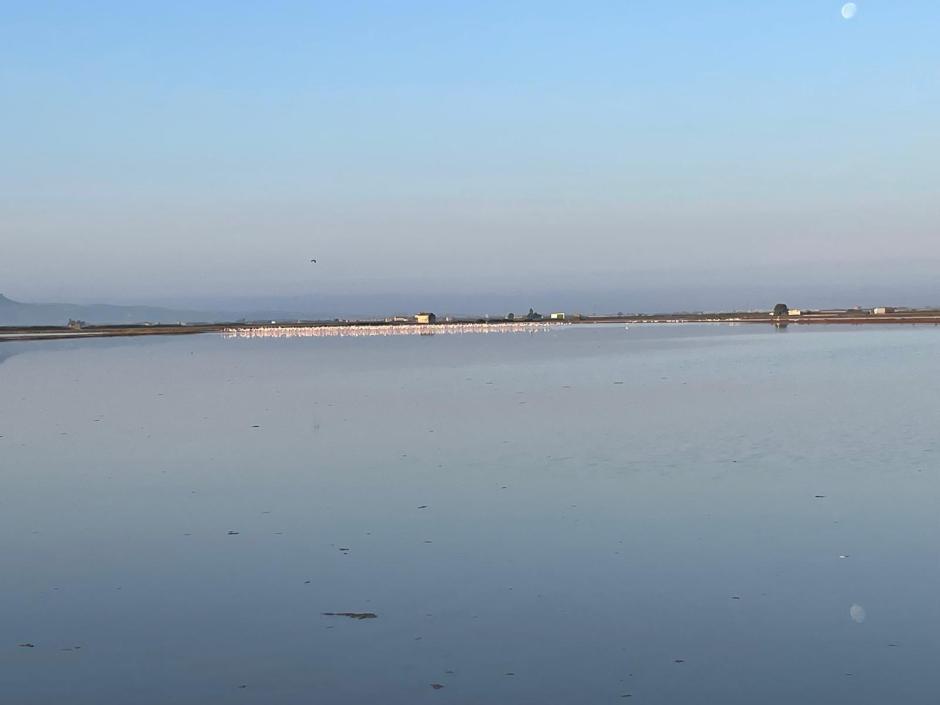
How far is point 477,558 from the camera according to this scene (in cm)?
1470

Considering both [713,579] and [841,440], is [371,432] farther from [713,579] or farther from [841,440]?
[713,579]

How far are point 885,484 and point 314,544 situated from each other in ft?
38.4

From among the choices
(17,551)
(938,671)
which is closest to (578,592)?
(938,671)

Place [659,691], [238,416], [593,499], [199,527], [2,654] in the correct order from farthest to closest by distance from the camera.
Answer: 1. [238,416]
2. [593,499]
3. [199,527]
4. [2,654]
5. [659,691]

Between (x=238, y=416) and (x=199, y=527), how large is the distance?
18489 mm

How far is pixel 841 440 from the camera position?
2634 centimetres

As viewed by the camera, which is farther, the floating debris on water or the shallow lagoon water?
the floating debris on water

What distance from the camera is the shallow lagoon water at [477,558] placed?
1009 cm

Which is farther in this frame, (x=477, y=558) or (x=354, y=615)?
(x=477, y=558)

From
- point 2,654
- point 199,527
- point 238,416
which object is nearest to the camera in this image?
point 2,654

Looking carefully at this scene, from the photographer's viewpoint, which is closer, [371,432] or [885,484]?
[885,484]

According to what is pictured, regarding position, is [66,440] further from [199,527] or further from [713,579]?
[713,579]

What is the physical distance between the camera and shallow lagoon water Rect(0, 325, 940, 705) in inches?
397

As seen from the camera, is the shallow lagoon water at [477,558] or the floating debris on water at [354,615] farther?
the floating debris on water at [354,615]
